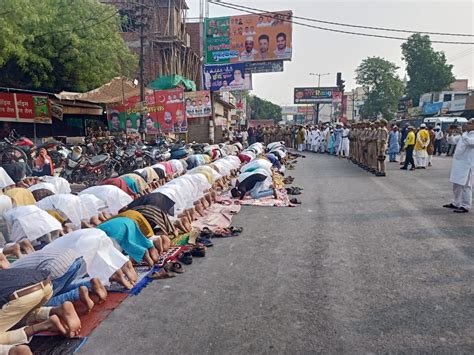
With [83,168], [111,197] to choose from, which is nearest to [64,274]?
[111,197]

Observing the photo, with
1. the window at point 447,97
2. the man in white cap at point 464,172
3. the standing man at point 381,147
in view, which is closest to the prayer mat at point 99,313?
the man in white cap at point 464,172

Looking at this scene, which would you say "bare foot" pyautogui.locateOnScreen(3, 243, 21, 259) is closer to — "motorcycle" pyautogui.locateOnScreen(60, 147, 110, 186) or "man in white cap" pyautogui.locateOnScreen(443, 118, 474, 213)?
"motorcycle" pyautogui.locateOnScreen(60, 147, 110, 186)

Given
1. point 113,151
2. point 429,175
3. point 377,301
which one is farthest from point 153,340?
point 429,175

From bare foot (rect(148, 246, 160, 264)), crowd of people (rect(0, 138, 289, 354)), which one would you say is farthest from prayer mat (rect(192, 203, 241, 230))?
bare foot (rect(148, 246, 160, 264))

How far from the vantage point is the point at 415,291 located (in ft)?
12.7

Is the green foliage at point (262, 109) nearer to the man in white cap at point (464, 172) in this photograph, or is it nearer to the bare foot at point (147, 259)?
the man in white cap at point (464, 172)

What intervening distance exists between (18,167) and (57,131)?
1120 centimetres

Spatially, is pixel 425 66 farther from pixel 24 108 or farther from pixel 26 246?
pixel 26 246

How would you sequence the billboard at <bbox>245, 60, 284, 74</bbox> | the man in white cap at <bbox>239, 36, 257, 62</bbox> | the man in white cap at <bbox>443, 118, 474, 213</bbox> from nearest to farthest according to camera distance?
1. the man in white cap at <bbox>443, 118, 474, 213</bbox>
2. the man in white cap at <bbox>239, 36, 257, 62</bbox>
3. the billboard at <bbox>245, 60, 284, 74</bbox>

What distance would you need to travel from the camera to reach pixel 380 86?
45.3 m

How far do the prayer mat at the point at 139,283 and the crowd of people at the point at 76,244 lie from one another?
0.14 ft

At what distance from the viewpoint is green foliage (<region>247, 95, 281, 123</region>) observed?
8782 cm

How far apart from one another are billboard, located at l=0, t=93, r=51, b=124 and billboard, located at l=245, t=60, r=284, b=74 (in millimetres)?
15297

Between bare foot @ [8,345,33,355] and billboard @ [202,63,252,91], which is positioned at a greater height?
billboard @ [202,63,252,91]
